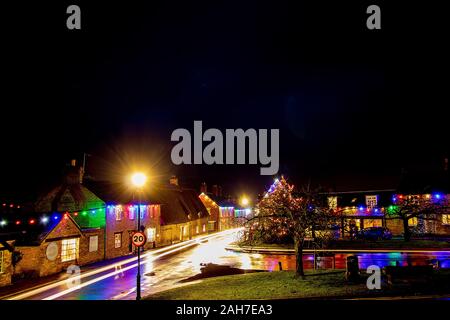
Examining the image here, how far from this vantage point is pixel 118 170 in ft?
172

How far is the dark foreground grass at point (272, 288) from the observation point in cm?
1548

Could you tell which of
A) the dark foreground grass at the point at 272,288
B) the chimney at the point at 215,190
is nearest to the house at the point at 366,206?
the dark foreground grass at the point at 272,288

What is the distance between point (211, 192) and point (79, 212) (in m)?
45.3

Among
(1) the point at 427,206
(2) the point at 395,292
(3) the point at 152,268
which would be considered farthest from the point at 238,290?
(1) the point at 427,206

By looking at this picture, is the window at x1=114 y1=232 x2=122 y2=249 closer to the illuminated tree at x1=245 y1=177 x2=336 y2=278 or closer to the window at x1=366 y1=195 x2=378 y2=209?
the illuminated tree at x1=245 y1=177 x2=336 y2=278

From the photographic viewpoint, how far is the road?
2083cm

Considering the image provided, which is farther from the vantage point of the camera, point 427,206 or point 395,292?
point 427,206

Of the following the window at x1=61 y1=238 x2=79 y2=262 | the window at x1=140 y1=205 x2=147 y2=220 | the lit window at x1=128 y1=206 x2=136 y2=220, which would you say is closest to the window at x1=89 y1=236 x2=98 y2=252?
the window at x1=61 y1=238 x2=79 y2=262

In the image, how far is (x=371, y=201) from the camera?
49.4m

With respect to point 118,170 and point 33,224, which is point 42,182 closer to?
point 33,224

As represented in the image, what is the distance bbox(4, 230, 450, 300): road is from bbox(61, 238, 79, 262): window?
2.66 metres

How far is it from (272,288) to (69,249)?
21038 mm
